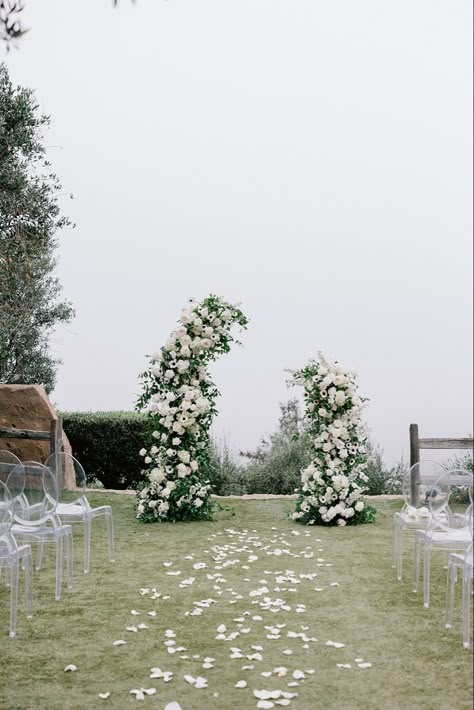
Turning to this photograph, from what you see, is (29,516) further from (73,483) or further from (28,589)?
(73,483)

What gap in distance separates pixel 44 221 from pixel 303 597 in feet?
22.8

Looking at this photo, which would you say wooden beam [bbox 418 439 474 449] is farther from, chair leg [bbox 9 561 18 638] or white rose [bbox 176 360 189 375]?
chair leg [bbox 9 561 18 638]

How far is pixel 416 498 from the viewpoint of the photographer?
18.3 ft

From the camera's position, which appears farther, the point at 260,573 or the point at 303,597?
the point at 260,573

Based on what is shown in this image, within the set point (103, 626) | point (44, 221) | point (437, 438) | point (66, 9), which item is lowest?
point (103, 626)

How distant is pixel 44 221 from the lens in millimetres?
10391

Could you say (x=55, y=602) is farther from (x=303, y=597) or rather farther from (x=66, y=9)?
(x=66, y=9)

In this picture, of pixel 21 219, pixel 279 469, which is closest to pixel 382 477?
pixel 279 469

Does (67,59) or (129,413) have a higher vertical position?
(67,59)

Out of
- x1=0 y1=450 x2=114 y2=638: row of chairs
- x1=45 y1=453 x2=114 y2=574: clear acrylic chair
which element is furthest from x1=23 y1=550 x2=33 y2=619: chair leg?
x1=45 y1=453 x2=114 y2=574: clear acrylic chair

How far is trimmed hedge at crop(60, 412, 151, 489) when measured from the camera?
10.5 meters

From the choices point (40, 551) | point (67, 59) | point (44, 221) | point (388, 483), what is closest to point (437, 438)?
point (388, 483)

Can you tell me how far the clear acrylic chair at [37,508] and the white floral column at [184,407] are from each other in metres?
2.59

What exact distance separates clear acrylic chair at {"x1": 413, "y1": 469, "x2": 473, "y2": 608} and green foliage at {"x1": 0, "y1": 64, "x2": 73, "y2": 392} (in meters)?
6.79
